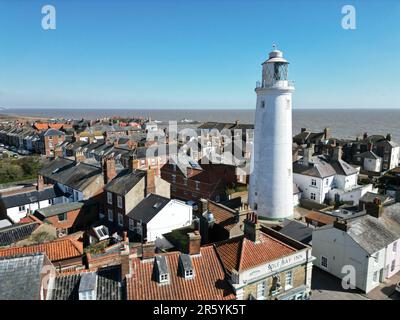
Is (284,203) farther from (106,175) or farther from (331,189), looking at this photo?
(106,175)

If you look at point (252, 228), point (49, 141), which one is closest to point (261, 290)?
point (252, 228)

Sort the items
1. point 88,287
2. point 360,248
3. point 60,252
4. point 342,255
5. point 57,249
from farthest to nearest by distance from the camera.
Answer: point 342,255 < point 360,248 < point 57,249 < point 60,252 < point 88,287

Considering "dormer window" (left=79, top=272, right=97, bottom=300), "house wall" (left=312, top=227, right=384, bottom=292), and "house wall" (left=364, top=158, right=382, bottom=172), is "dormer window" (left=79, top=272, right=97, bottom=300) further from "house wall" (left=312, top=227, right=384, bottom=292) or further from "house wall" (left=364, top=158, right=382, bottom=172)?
"house wall" (left=364, top=158, right=382, bottom=172)

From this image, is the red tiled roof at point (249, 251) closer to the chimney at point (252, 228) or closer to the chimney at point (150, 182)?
the chimney at point (252, 228)

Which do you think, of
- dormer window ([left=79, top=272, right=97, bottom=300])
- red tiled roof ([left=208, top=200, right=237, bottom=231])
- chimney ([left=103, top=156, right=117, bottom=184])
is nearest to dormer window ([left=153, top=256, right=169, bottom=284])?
dormer window ([left=79, top=272, right=97, bottom=300])

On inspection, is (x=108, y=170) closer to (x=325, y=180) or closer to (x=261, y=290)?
(x=261, y=290)

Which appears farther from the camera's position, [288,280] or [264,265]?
[288,280]
